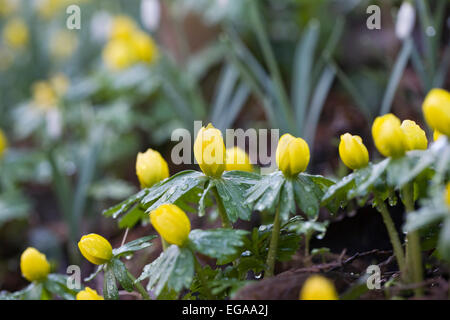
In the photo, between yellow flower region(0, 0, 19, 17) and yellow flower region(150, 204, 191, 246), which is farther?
yellow flower region(0, 0, 19, 17)

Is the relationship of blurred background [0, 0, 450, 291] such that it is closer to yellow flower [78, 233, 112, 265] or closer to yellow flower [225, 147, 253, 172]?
yellow flower [225, 147, 253, 172]

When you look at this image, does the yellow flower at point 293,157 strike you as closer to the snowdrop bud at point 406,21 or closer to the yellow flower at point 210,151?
the yellow flower at point 210,151

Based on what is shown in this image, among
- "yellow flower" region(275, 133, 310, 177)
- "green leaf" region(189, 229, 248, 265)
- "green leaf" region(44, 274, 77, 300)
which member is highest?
"yellow flower" region(275, 133, 310, 177)

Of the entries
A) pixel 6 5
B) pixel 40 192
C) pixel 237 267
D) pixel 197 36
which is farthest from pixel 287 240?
pixel 6 5

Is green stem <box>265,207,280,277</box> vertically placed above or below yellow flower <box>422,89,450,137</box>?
below

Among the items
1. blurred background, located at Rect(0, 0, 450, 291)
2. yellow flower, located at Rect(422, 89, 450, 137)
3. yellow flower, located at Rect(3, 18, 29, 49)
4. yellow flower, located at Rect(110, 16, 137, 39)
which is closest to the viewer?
yellow flower, located at Rect(422, 89, 450, 137)

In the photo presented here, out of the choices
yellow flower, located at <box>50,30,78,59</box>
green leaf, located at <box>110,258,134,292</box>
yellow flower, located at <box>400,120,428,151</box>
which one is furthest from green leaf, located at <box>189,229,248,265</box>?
yellow flower, located at <box>50,30,78,59</box>
